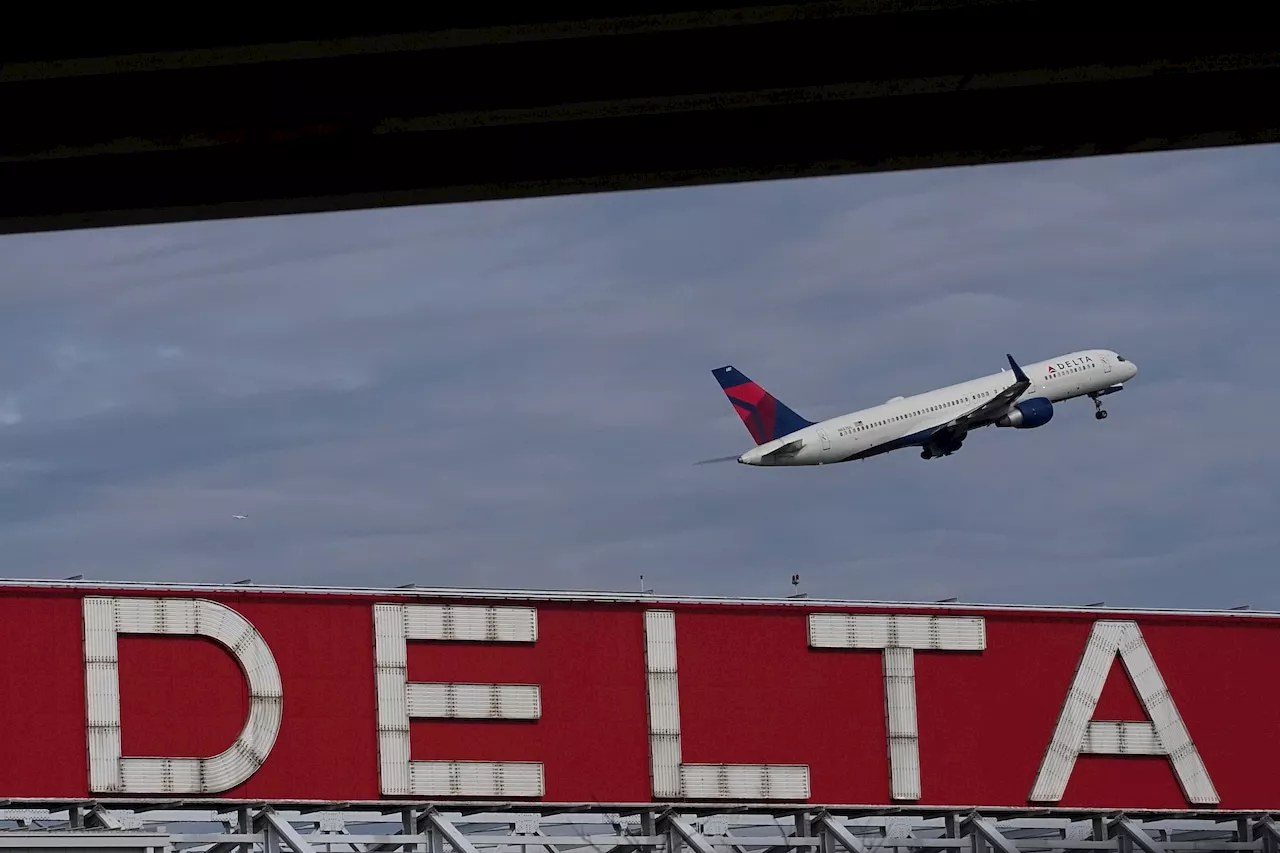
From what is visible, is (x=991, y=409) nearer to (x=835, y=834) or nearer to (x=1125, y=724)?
(x=1125, y=724)

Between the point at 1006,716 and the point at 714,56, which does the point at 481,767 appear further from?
the point at 714,56

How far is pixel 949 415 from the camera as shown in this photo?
3051 inches

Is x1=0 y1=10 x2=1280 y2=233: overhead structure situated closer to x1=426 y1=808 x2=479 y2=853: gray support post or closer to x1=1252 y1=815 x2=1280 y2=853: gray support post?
x1=426 y1=808 x2=479 y2=853: gray support post

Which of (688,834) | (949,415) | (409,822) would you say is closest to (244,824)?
(409,822)

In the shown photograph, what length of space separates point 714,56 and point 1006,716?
117ft

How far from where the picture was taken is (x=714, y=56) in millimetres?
13609

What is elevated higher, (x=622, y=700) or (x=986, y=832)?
(x=622, y=700)

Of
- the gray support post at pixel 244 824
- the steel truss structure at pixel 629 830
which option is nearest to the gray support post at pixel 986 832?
the steel truss structure at pixel 629 830

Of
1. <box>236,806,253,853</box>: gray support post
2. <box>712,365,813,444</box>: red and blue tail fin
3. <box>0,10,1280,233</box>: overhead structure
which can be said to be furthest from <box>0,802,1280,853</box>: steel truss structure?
<box>712,365,813,444</box>: red and blue tail fin

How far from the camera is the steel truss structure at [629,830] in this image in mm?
37312

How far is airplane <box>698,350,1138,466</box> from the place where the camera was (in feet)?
247

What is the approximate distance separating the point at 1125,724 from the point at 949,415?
30.4 meters

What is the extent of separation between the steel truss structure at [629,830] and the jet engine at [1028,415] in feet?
89.5

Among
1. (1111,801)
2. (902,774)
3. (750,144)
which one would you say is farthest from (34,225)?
(1111,801)
